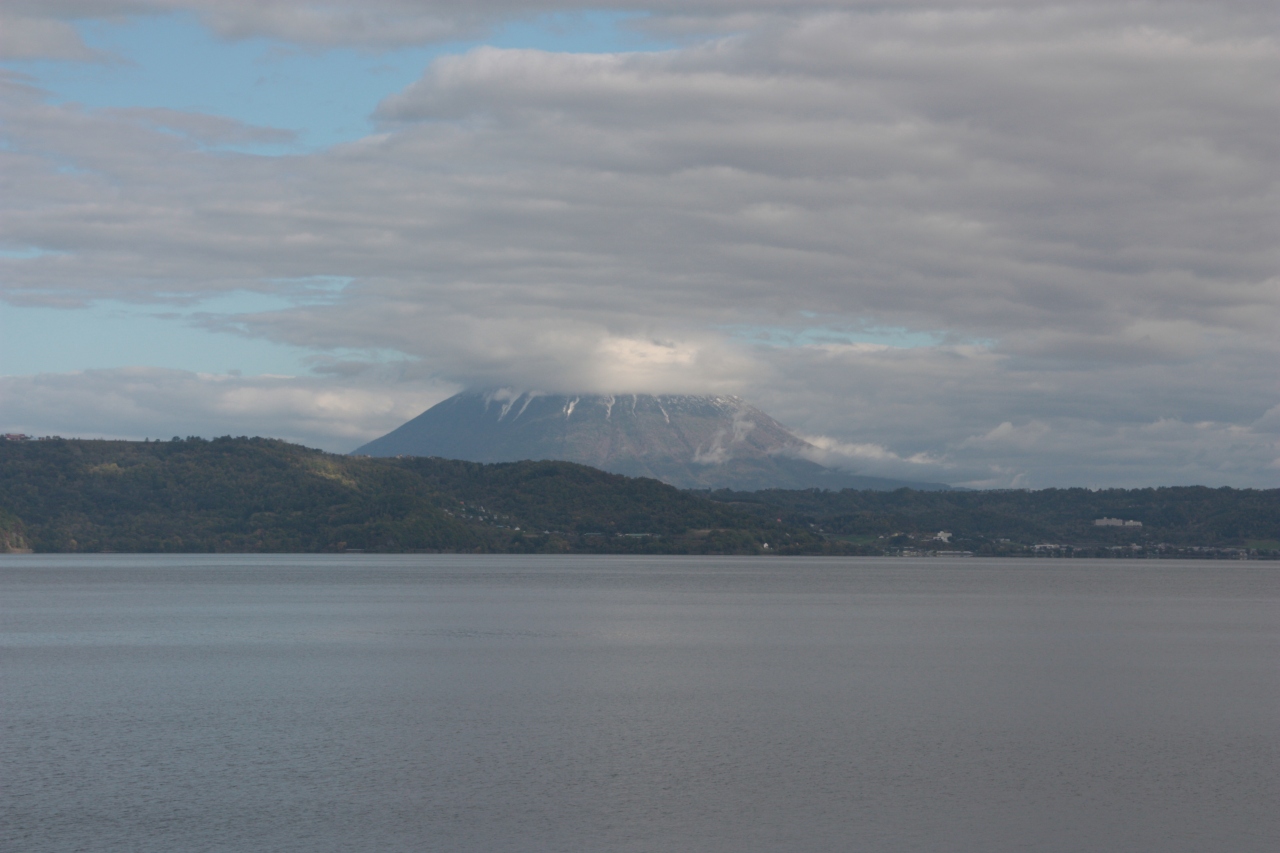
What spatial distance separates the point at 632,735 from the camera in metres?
38.7

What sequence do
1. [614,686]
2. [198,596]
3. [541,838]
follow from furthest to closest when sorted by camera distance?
1. [198,596]
2. [614,686]
3. [541,838]

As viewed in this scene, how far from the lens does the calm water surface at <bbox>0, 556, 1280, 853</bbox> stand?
1078 inches

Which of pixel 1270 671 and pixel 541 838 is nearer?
pixel 541 838

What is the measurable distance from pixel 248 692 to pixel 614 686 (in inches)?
565

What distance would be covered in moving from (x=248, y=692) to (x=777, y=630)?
132 ft

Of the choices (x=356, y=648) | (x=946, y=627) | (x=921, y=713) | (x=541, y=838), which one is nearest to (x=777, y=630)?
(x=946, y=627)

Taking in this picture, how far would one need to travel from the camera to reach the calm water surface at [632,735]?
2739cm

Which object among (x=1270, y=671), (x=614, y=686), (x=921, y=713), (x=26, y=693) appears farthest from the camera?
(x=1270, y=671)

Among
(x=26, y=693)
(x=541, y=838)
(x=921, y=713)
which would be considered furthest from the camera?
(x=26, y=693)

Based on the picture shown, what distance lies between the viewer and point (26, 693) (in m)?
46.5

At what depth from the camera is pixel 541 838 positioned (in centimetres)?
2647

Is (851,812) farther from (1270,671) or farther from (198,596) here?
(198,596)

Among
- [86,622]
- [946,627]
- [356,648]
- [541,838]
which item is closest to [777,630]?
[946,627]

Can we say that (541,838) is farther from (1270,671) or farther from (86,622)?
(86,622)
